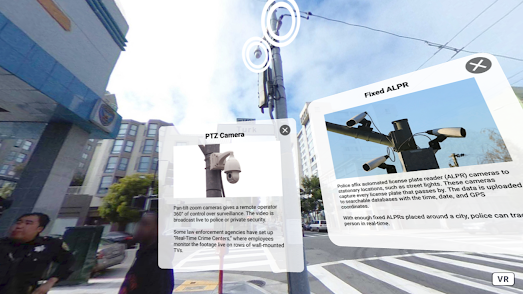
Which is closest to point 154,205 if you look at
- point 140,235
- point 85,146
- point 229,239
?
point 140,235

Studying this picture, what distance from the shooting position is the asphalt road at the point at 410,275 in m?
3.12

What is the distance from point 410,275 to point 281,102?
5.06m

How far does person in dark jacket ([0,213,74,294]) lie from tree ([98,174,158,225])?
883 mm

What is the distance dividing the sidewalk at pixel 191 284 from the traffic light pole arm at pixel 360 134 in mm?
3360

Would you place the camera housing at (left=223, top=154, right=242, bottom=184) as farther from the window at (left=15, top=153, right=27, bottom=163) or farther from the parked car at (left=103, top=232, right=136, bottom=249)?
the window at (left=15, top=153, right=27, bottom=163)

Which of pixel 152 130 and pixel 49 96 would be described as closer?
pixel 49 96

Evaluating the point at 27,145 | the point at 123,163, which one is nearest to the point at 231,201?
the point at 123,163

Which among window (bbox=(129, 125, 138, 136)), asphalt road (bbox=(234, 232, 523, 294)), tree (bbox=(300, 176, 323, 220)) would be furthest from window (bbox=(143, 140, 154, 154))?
tree (bbox=(300, 176, 323, 220))

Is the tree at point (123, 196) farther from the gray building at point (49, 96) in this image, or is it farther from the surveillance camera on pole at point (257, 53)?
the surveillance camera on pole at point (257, 53)

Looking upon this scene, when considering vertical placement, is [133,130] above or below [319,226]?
above

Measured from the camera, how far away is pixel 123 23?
5.24m

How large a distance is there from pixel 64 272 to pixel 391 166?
6.10m

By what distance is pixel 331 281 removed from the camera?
3707mm

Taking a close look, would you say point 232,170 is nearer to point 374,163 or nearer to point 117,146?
point 374,163
